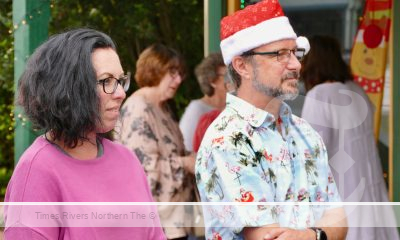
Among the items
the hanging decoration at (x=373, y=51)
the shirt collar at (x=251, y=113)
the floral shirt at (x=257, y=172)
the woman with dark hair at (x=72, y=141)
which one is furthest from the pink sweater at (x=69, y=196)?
the hanging decoration at (x=373, y=51)

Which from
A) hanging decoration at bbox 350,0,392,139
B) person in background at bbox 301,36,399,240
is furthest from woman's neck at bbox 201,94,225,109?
hanging decoration at bbox 350,0,392,139

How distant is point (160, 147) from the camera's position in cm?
448

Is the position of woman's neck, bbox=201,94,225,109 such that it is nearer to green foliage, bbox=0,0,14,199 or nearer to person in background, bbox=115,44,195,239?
person in background, bbox=115,44,195,239

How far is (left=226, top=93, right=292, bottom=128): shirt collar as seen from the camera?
274 centimetres

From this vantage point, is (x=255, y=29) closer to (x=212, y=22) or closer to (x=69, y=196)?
(x=69, y=196)

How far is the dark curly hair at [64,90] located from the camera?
2.26m

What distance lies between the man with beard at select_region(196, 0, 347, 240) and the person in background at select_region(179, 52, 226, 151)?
1986 mm

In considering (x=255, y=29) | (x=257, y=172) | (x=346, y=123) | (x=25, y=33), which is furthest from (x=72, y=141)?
(x=346, y=123)

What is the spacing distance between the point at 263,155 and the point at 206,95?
2.56m

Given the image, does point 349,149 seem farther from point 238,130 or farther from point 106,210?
point 106,210

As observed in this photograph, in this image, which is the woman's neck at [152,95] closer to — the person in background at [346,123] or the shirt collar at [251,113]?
the person in background at [346,123]

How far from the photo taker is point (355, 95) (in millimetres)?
4773

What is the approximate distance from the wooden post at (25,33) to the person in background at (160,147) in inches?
20.6

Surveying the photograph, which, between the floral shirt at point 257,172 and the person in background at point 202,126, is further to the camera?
the person in background at point 202,126
